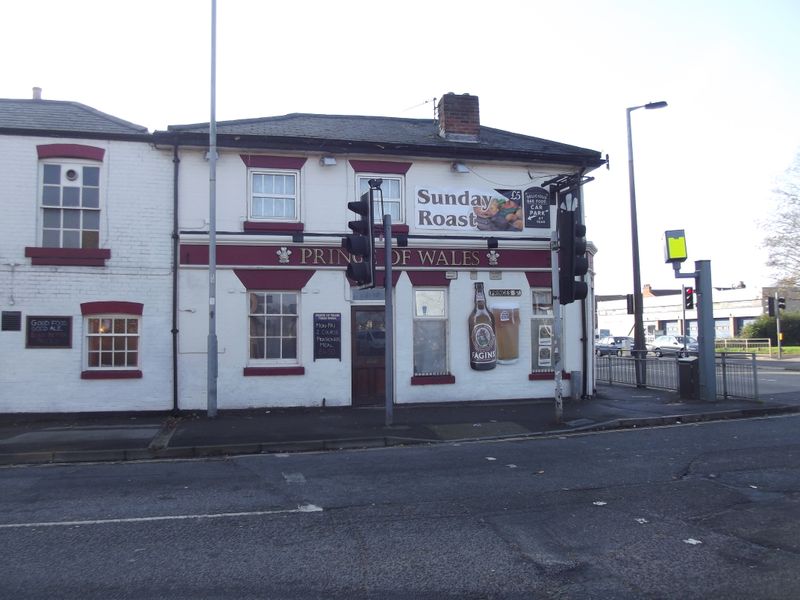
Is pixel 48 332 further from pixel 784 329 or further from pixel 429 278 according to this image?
pixel 784 329

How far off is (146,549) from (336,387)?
29.9 feet

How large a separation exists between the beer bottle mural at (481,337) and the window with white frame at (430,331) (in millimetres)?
701

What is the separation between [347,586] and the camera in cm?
439

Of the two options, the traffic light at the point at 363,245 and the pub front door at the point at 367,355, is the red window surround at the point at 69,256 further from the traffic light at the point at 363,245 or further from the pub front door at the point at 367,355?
the traffic light at the point at 363,245

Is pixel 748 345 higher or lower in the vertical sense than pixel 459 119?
lower

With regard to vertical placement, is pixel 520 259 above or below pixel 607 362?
above

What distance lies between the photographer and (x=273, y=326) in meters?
14.2

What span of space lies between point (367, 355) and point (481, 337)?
9.47ft

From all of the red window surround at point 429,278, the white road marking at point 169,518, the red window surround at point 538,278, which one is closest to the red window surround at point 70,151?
the red window surround at point 429,278

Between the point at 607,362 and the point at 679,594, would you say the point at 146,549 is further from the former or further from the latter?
the point at 607,362

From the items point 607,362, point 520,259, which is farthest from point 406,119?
point 607,362

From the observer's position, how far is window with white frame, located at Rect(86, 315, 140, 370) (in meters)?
13.5

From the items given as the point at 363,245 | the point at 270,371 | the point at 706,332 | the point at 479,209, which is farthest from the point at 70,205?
the point at 706,332

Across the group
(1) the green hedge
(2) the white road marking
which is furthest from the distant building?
(2) the white road marking
